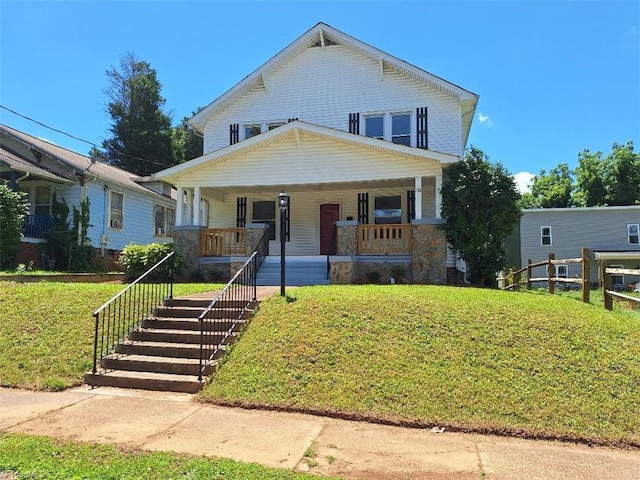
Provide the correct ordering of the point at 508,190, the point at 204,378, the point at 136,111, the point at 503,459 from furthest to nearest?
the point at 136,111
the point at 508,190
the point at 204,378
the point at 503,459

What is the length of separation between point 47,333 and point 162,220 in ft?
60.6

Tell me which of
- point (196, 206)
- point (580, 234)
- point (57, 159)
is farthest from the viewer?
point (580, 234)

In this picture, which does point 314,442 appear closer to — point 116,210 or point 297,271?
point 297,271

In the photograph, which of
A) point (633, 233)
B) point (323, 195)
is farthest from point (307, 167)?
point (633, 233)

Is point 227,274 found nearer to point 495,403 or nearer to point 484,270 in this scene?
point 484,270

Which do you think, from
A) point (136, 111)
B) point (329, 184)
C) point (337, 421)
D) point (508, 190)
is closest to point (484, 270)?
point (508, 190)

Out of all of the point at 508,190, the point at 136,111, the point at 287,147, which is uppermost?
the point at 136,111

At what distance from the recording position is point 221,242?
601 inches

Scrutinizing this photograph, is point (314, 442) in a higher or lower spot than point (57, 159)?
lower

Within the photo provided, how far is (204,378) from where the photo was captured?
22.2ft

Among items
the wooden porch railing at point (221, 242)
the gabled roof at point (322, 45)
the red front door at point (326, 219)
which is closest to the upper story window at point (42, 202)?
the gabled roof at point (322, 45)

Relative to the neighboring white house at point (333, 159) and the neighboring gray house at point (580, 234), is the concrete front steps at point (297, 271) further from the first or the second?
the neighboring gray house at point (580, 234)

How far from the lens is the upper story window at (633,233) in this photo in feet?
97.2

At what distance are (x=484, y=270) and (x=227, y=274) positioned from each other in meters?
7.64
